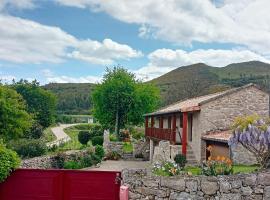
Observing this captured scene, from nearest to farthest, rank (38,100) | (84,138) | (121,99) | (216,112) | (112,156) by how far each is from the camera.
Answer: (216,112)
(112,156)
(121,99)
(84,138)
(38,100)

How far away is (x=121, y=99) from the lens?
153ft

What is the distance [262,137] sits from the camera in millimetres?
12820

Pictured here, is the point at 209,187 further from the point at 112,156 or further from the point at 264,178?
the point at 112,156

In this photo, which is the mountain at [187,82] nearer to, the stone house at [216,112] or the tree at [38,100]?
the tree at [38,100]

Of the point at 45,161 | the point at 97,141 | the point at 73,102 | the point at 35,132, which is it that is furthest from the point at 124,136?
the point at 73,102

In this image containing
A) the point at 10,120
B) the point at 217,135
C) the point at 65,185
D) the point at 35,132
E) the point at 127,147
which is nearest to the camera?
the point at 65,185

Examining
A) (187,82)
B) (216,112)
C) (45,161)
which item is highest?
(187,82)

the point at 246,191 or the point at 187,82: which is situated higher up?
the point at 187,82

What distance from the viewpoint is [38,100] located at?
65.8m

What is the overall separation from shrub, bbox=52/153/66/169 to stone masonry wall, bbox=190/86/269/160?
9.63 m

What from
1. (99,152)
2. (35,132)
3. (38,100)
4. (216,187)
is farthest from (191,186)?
(38,100)

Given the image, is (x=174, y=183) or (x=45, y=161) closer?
(x=174, y=183)

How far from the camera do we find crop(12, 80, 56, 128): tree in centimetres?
6303

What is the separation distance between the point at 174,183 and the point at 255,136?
3439 mm
